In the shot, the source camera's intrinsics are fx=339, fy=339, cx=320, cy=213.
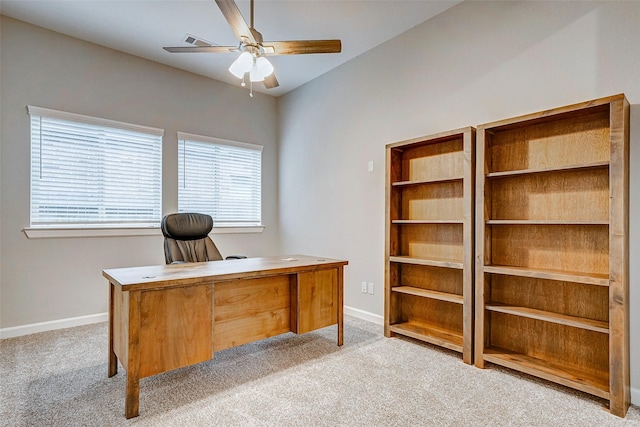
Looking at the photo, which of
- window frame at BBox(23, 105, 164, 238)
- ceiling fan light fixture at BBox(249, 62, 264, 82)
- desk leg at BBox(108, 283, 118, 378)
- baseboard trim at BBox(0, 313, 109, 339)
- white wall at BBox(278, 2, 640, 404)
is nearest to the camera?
white wall at BBox(278, 2, 640, 404)

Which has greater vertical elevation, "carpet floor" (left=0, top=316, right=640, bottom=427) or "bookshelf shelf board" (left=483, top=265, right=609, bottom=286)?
"bookshelf shelf board" (left=483, top=265, right=609, bottom=286)

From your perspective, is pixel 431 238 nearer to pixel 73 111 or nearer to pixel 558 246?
pixel 558 246

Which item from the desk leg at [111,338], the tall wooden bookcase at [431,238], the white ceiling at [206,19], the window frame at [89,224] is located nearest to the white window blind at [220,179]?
the window frame at [89,224]

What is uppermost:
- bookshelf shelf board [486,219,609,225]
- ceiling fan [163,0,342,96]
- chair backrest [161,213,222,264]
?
ceiling fan [163,0,342,96]

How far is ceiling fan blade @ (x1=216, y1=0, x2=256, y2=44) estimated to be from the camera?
1871mm

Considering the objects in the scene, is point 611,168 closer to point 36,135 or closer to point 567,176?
point 567,176

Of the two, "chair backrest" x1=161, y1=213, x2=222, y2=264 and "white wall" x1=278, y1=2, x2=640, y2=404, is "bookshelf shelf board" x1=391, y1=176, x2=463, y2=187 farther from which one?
"chair backrest" x1=161, y1=213, x2=222, y2=264

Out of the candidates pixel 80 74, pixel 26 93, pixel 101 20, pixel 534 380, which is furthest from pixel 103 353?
pixel 534 380

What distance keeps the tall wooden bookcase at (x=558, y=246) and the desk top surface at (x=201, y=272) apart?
127cm

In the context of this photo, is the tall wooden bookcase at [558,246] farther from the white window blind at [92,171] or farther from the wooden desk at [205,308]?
the white window blind at [92,171]

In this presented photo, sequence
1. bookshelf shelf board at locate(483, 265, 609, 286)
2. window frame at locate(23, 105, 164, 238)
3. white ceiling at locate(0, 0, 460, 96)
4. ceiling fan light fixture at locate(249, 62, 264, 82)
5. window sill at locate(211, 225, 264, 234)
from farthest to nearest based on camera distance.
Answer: window sill at locate(211, 225, 264, 234)
window frame at locate(23, 105, 164, 238)
white ceiling at locate(0, 0, 460, 96)
ceiling fan light fixture at locate(249, 62, 264, 82)
bookshelf shelf board at locate(483, 265, 609, 286)

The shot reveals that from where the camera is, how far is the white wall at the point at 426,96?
6.95ft

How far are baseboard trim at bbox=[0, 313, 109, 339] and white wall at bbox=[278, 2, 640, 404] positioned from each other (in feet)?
7.71

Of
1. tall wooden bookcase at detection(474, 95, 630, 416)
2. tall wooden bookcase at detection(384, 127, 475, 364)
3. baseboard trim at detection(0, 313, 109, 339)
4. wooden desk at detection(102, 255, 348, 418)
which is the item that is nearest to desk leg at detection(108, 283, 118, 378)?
wooden desk at detection(102, 255, 348, 418)
